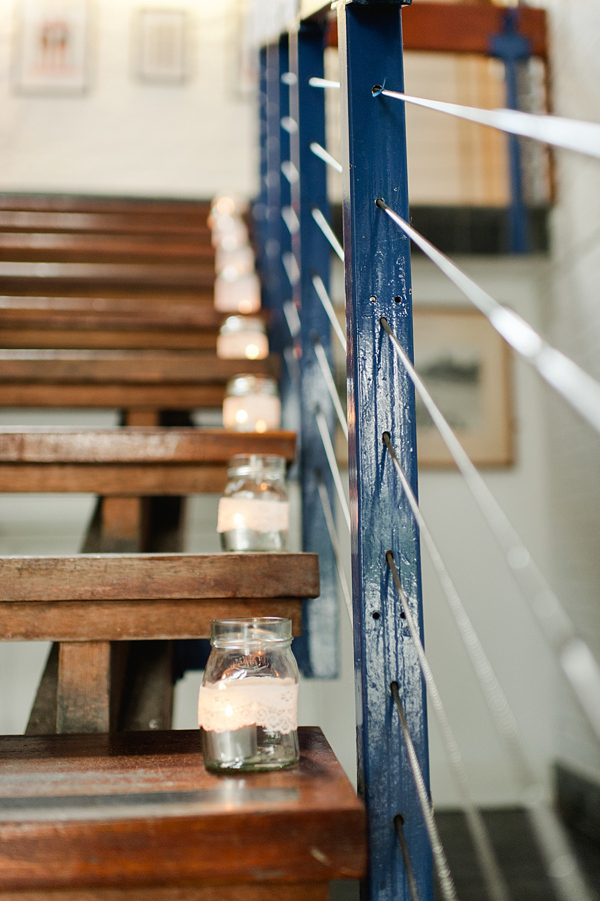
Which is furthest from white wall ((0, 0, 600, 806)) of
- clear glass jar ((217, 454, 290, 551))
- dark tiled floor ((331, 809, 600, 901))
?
clear glass jar ((217, 454, 290, 551))

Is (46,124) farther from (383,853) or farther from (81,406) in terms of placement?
(383,853)

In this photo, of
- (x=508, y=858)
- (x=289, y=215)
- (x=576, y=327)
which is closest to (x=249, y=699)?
(x=289, y=215)

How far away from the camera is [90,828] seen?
59 cm

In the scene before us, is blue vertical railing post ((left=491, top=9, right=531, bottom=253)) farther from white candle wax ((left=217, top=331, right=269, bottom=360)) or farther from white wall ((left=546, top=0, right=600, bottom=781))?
Result: white candle wax ((left=217, top=331, right=269, bottom=360))

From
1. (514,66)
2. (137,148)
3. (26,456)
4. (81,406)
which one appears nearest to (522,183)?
(514,66)

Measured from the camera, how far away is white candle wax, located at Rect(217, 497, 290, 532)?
42.5 inches

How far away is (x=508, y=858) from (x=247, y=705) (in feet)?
9.08

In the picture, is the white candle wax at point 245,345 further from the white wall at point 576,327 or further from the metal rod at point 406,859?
the white wall at point 576,327

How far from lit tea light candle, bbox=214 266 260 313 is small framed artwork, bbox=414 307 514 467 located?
162 cm

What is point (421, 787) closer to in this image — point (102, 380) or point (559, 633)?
point (559, 633)

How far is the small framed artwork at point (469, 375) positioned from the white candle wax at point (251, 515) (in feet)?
8.72

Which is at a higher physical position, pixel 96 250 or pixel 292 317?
pixel 96 250

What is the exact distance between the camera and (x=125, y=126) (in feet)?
14.2

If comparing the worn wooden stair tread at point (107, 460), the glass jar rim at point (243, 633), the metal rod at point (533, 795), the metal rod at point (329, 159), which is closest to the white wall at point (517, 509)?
the worn wooden stair tread at point (107, 460)
